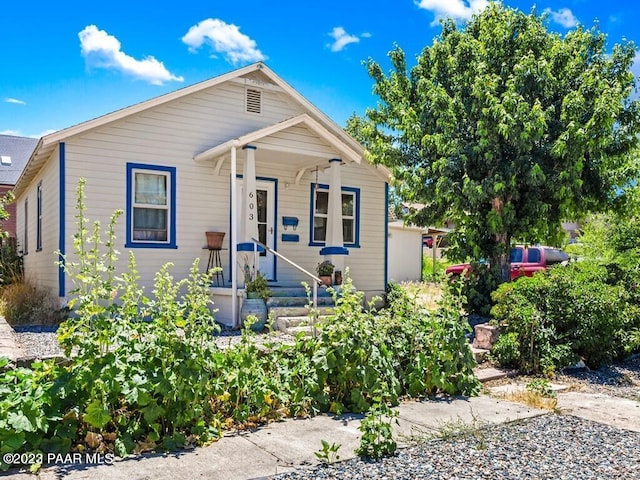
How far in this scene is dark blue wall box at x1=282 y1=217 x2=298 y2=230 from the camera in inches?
456

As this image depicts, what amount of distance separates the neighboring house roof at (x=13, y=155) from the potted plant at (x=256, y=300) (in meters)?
16.4

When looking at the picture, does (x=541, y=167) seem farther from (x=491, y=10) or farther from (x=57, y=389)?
(x=57, y=389)

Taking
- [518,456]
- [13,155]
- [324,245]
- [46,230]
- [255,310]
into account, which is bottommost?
[518,456]

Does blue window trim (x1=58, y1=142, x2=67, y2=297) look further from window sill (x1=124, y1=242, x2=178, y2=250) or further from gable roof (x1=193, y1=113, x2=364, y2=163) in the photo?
gable roof (x1=193, y1=113, x2=364, y2=163)

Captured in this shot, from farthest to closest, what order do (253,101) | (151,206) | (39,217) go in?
(39,217)
(253,101)
(151,206)

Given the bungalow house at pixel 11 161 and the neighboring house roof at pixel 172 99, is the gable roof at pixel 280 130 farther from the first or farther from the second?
the bungalow house at pixel 11 161

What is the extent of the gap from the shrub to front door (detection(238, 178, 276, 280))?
382 centimetres

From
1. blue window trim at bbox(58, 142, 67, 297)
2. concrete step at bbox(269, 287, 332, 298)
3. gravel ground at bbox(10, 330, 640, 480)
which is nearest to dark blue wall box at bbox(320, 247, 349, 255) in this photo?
concrete step at bbox(269, 287, 332, 298)

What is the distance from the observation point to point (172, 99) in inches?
405

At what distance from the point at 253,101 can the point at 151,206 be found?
301 centimetres

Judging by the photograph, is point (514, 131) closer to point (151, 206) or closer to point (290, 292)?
point (290, 292)

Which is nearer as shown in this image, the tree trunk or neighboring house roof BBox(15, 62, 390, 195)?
neighboring house roof BBox(15, 62, 390, 195)

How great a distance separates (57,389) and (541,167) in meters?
8.56

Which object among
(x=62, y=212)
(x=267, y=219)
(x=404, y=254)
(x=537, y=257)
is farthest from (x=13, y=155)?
(x=537, y=257)
